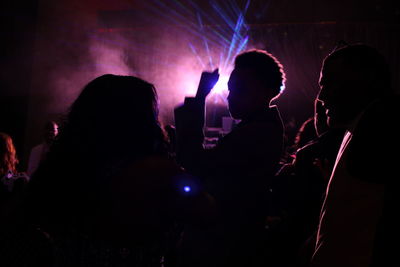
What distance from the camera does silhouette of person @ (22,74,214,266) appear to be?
1.23m

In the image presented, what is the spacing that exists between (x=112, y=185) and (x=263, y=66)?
1.09 m

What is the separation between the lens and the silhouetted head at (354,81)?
4.55ft

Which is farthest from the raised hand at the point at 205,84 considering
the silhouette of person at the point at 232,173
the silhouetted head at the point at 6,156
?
the silhouetted head at the point at 6,156

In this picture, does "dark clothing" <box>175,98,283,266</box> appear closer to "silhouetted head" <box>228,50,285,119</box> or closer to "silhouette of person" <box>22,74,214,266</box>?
"silhouetted head" <box>228,50,285,119</box>

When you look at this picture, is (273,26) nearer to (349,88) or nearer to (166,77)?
(166,77)

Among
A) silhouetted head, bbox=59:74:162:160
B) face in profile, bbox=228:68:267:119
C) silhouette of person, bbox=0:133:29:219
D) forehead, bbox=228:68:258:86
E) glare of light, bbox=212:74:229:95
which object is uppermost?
glare of light, bbox=212:74:229:95

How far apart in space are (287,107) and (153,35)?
3646 millimetres

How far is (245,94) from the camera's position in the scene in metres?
1.91

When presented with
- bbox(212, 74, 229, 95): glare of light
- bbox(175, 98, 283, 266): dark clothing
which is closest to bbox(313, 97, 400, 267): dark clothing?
bbox(175, 98, 283, 266): dark clothing

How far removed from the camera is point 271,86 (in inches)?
76.4

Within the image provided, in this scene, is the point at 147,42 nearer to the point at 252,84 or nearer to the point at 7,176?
the point at 7,176

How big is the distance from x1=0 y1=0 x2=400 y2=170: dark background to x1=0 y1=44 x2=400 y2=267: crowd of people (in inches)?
173

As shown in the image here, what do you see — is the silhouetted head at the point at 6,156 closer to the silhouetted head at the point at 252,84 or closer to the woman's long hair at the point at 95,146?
the woman's long hair at the point at 95,146

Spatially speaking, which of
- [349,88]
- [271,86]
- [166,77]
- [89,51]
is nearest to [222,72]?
[166,77]
